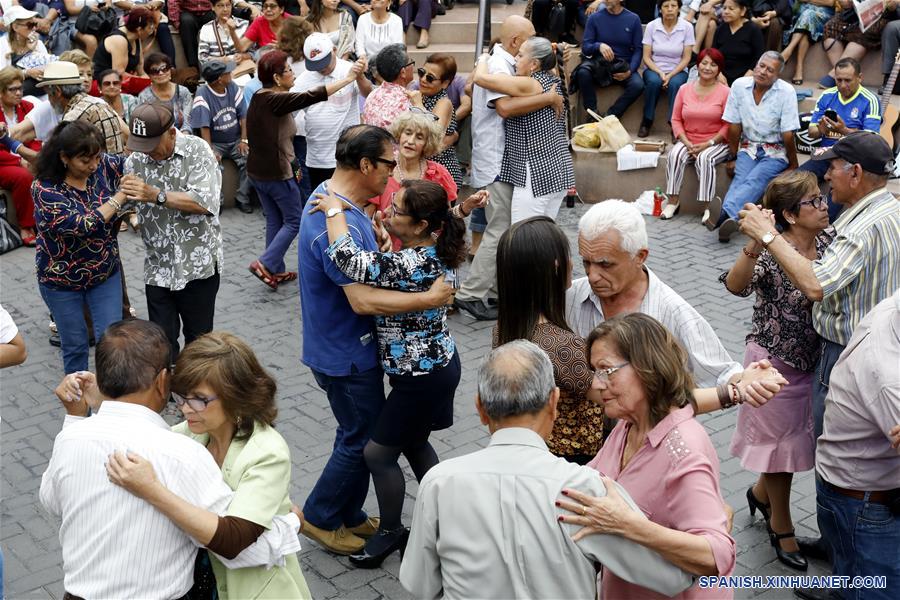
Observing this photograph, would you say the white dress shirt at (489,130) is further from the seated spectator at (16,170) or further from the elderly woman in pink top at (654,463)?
the elderly woman in pink top at (654,463)

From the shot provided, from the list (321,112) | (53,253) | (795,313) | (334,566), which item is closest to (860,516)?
(795,313)

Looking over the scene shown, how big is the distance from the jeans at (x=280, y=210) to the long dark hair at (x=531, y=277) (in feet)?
15.3

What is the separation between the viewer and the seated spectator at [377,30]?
11320 mm

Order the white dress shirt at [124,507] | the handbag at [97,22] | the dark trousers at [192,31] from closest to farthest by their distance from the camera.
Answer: the white dress shirt at [124,507] → the handbag at [97,22] → the dark trousers at [192,31]

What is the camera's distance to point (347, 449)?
16.0ft

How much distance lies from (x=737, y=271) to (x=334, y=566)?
95.5 inches

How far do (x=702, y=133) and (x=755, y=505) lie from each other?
5.74 meters

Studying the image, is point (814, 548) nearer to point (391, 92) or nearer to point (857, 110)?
point (391, 92)

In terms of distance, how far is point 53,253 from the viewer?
5926 millimetres

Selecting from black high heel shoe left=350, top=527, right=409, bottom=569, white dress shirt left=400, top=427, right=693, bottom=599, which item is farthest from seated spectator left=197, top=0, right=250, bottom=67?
white dress shirt left=400, top=427, right=693, bottom=599

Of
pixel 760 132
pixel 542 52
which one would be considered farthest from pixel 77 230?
pixel 760 132

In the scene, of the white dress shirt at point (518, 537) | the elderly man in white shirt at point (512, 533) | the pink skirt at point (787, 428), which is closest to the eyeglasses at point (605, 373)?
the elderly man in white shirt at point (512, 533)

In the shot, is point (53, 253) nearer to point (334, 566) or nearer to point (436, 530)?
point (334, 566)

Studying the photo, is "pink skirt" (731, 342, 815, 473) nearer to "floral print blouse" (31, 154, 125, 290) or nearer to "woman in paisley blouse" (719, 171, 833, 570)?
"woman in paisley blouse" (719, 171, 833, 570)
